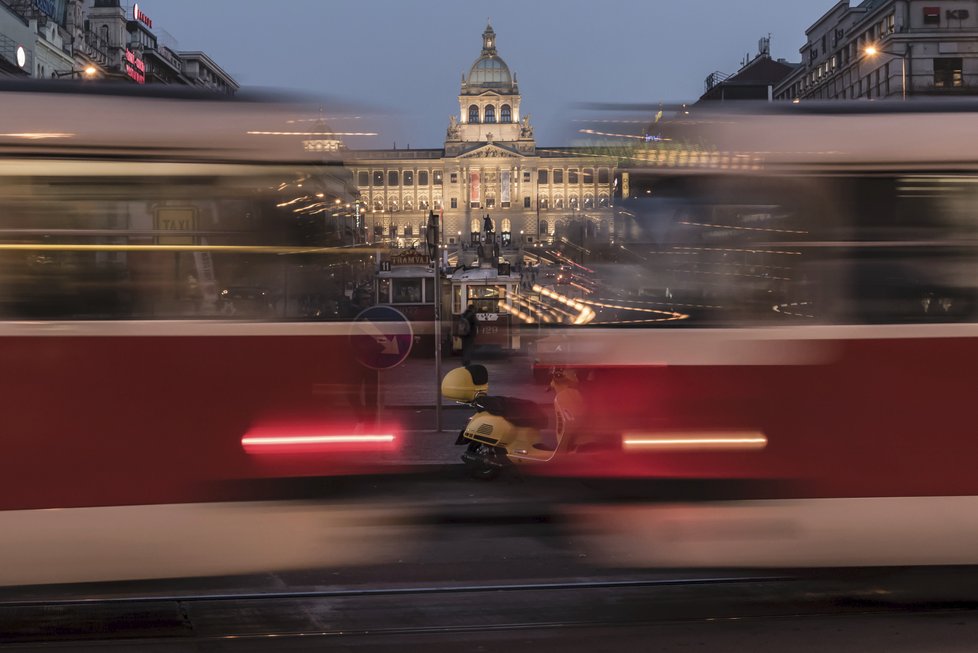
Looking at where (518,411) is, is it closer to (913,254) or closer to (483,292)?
(913,254)

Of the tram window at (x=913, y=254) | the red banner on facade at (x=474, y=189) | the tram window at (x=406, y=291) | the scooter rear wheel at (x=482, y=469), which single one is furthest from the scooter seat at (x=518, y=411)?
the red banner on facade at (x=474, y=189)

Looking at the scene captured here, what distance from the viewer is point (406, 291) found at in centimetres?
1027

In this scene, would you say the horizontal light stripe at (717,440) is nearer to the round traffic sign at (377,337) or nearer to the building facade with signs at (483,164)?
the round traffic sign at (377,337)

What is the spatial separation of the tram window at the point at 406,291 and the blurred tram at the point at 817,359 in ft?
7.33

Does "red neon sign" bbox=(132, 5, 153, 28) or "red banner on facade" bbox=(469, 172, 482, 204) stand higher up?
"red neon sign" bbox=(132, 5, 153, 28)

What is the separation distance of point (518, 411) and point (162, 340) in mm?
4969

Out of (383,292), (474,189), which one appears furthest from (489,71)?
(383,292)

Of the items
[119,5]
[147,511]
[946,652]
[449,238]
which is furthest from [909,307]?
[449,238]

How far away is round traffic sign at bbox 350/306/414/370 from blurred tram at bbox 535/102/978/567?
1287mm

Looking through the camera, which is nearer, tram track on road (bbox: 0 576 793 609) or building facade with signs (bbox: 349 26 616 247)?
tram track on road (bbox: 0 576 793 609)

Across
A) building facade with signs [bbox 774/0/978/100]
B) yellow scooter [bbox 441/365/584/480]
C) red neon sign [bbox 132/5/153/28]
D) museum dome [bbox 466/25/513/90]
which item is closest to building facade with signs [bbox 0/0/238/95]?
red neon sign [bbox 132/5/153/28]

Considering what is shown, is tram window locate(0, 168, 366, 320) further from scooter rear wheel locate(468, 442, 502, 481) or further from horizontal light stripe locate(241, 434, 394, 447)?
scooter rear wheel locate(468, 442, 502, 481)

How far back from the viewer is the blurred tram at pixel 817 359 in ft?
20.2

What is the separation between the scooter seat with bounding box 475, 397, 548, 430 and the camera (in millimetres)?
10312
